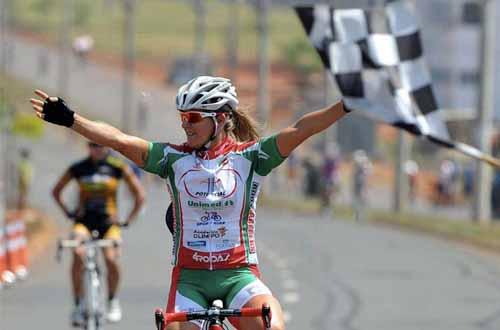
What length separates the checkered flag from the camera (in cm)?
999

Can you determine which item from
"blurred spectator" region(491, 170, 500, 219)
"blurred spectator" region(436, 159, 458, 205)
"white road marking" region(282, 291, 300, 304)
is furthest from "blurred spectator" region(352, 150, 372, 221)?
"white road marking" region(282, 291, 300, 304)

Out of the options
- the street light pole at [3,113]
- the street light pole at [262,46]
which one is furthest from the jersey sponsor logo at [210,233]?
the street light pole at [262,46]

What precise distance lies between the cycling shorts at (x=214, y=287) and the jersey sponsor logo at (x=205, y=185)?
1.30 feet

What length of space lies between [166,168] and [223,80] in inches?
22.1

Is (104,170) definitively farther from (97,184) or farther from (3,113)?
(3,113)

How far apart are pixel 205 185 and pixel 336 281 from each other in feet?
47.9

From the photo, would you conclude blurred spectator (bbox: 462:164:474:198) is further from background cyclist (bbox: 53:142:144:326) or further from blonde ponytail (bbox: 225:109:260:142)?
blonde ponytail (bbox: 225:109:260:142)

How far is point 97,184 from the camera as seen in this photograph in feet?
52.1

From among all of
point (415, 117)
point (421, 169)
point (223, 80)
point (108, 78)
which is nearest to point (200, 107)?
point (223, 80)

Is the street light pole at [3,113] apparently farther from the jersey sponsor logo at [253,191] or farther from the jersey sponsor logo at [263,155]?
the jersey sponsor logo at [263,155]

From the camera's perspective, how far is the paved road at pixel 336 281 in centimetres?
1792

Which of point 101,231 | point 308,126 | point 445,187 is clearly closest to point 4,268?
point 101,231

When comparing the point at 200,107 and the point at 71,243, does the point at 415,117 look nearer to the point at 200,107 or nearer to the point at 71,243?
the point at 200,107

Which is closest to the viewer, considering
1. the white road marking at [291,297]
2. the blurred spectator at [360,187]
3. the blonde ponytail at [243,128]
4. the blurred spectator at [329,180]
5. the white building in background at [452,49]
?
the blonde ponytail at [243,128]
